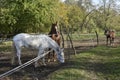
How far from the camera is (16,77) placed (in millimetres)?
8984

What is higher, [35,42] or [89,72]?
[35,42]

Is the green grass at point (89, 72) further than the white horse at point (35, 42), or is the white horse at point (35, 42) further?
the white horse at point (35, 42)

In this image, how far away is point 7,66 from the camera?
10914mm

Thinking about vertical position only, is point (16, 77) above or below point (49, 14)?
below

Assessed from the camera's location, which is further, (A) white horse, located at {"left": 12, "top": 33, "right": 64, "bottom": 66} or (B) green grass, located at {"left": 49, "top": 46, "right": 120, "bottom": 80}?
(A) white horse, located at {"left": 12, "top": 33, "right": 64, "bottom": 66}

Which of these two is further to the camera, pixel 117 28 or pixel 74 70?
pixel 117 28

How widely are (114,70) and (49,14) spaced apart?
13.7m

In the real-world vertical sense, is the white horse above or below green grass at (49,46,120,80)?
above

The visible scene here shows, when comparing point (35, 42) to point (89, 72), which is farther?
point (35, 42)

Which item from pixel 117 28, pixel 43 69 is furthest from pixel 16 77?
pixel 117 28

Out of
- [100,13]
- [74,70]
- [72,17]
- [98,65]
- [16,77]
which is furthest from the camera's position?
[100,13]

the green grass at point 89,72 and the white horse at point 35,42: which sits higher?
the white horse at point 35,42

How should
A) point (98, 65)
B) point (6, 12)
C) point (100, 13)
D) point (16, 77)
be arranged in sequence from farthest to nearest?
point (100, 13), point (6, 12), point (98, 65), point (16, 77)

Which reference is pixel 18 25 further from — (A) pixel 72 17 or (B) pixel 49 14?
(A) pixel 72 17
